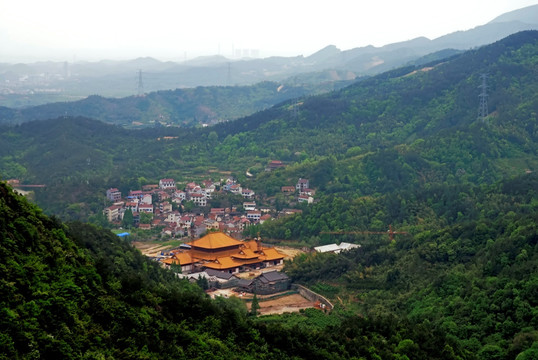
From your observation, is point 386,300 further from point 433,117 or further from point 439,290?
point 433,117

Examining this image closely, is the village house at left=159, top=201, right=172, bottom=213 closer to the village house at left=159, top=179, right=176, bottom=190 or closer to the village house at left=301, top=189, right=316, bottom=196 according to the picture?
the village house at left=159, top=179, right=176, bottom=190

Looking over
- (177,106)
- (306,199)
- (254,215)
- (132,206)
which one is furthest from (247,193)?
(177,106)

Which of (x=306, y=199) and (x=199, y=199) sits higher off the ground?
(x=306, y=199)

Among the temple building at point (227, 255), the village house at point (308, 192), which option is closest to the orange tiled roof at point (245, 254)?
the temple building at point (227, 255)

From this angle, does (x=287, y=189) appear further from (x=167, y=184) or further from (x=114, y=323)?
(x=114, y=323)

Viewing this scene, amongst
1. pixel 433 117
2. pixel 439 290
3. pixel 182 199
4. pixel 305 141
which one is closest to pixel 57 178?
pixel 182 199

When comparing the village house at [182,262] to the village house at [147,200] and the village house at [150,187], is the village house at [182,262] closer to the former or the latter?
the village house at [147,200]
